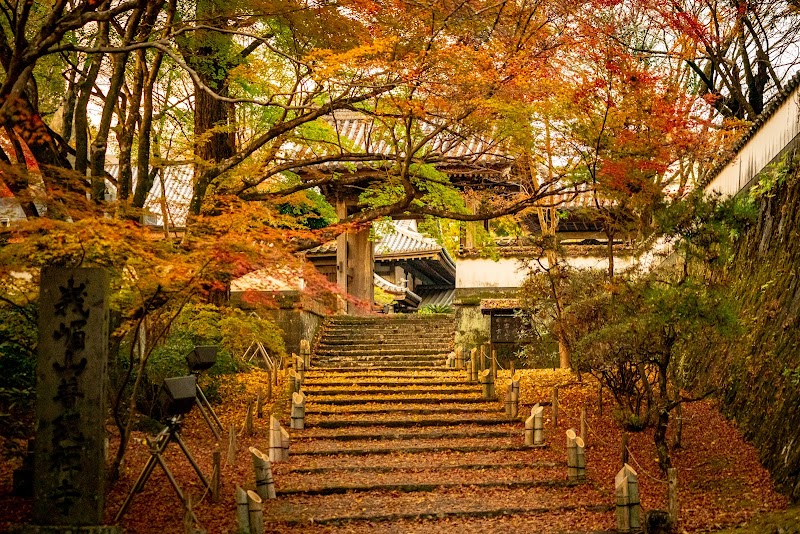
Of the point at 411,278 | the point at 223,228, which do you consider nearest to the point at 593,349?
the point at 223,228

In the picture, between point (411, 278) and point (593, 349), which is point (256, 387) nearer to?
point (593, 349)

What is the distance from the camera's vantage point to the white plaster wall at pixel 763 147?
1280 centimetres

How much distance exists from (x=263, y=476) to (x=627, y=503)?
14.8ft

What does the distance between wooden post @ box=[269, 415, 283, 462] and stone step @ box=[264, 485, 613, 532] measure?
1604 millimetres

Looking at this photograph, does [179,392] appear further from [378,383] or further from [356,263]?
[356,263]

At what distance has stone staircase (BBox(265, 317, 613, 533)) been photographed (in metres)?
10.9

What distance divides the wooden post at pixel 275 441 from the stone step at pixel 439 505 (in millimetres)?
1604

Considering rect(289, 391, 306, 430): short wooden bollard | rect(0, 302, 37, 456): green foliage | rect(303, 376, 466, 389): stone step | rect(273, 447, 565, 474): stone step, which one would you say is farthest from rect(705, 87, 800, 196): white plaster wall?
rect(0, 302, 37, 456): green foliage

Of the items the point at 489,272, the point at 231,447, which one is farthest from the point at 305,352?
the point at 231,447

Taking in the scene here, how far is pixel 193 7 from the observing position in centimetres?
1499

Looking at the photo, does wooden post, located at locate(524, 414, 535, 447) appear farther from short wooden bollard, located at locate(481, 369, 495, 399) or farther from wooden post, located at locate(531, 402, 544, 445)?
short wooden bollard, located at locate(481, 369, 495, 399)

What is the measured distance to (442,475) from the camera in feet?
42.4

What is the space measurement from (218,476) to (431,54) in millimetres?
6197

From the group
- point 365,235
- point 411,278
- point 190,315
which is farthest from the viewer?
point 411,278
